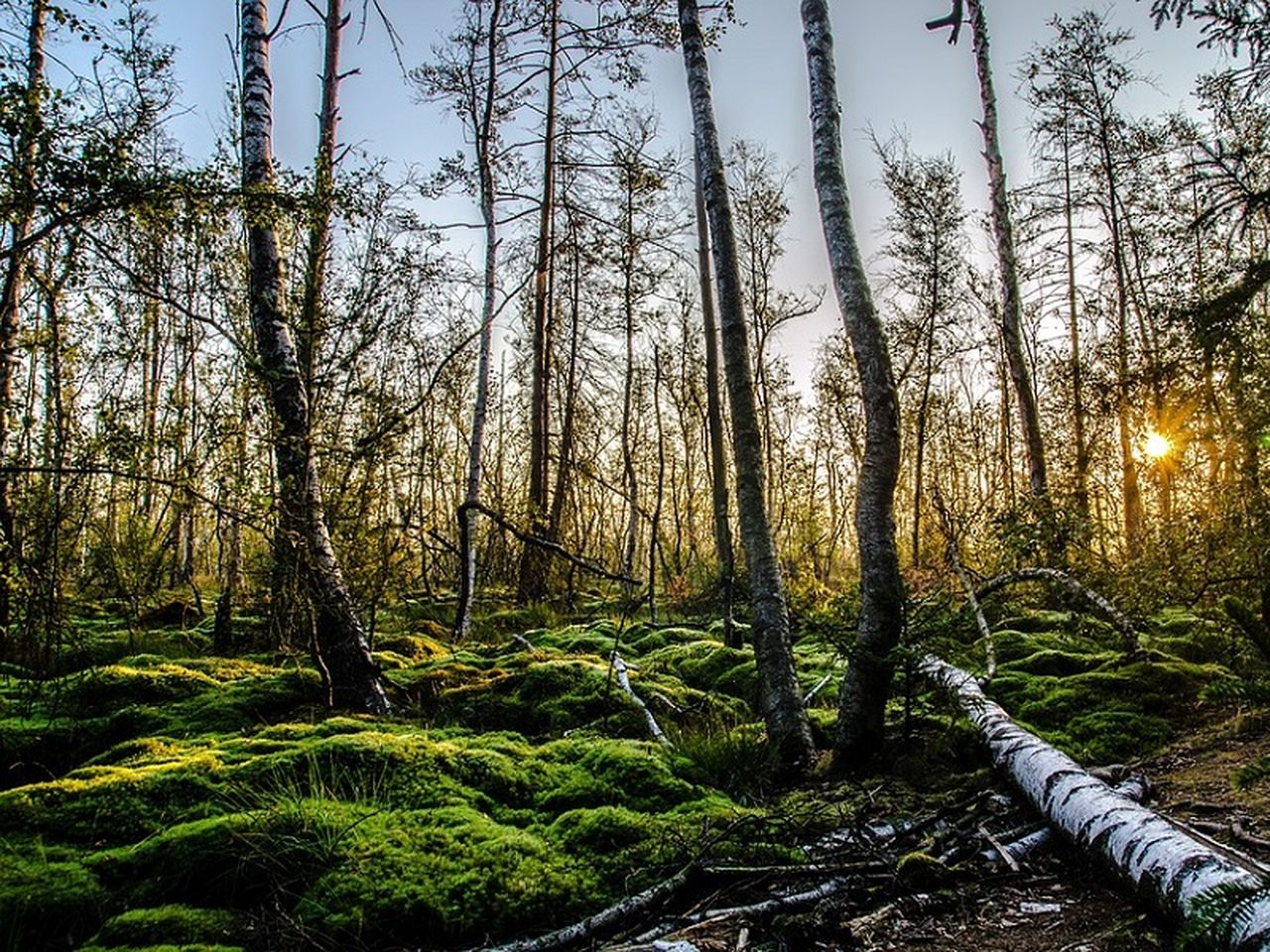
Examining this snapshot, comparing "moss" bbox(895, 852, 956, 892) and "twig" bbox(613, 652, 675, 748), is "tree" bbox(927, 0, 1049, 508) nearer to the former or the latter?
"twig" bbox(613, 652, 675, 748)

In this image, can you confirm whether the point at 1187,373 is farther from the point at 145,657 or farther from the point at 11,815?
the point at 145,657

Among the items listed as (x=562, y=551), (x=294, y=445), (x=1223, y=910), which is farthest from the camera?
(x=562, y=551)

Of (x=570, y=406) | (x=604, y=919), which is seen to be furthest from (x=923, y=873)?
(x=570, y=406)

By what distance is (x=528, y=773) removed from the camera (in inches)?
149

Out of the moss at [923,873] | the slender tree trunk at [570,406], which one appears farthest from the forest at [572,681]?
the slender tree trunk at [570,406]

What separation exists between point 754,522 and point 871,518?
859mm

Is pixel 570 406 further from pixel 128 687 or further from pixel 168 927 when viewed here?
pixel 168 927

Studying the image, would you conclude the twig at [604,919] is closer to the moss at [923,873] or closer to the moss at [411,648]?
the moss at [923,873]

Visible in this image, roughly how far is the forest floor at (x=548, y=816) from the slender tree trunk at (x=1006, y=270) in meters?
5.44

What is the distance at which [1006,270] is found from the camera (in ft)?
37.7

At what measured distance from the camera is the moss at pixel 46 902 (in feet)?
7.84

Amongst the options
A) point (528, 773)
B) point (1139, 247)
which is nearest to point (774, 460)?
point (1139, 247)

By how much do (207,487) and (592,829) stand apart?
3.92 metres

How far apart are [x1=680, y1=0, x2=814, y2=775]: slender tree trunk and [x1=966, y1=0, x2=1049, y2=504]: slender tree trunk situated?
6.42m
